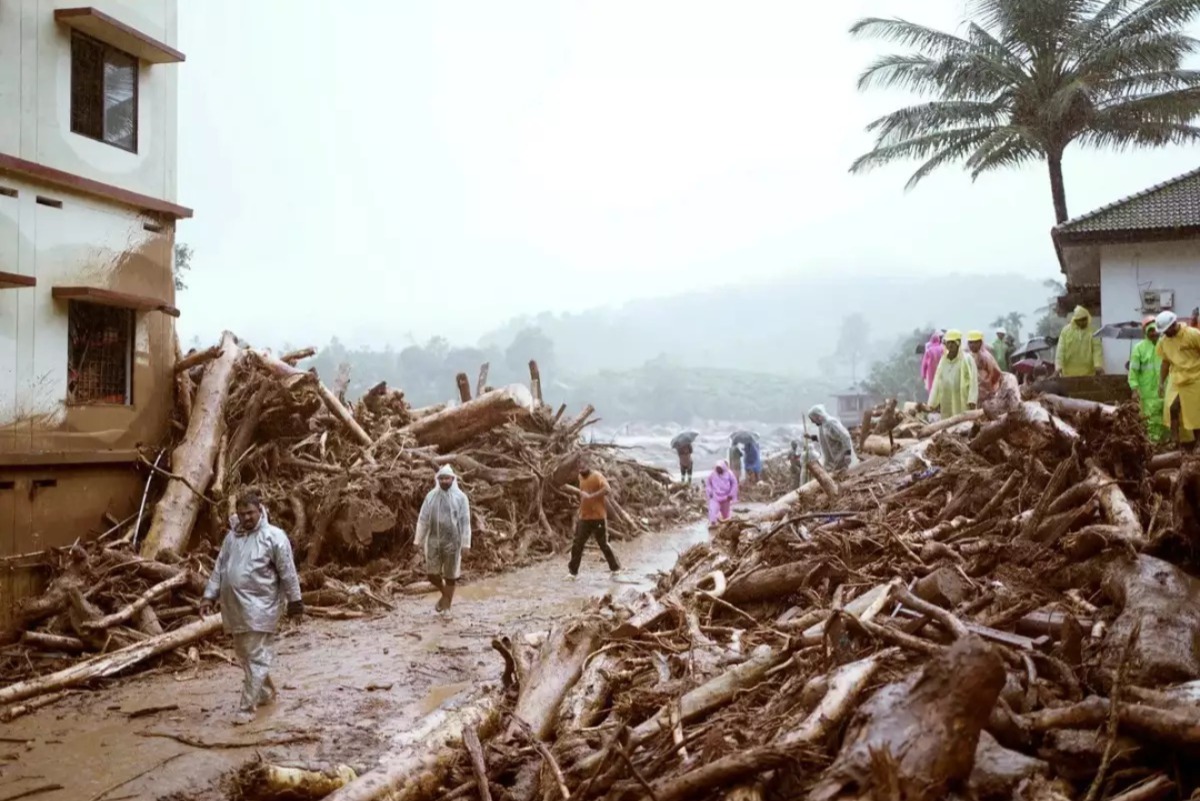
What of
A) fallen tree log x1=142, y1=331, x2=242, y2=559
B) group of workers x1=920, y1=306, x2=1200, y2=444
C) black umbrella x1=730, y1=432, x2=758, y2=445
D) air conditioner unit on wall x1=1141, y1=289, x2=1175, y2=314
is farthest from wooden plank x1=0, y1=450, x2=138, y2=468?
air conditioner unit on wall x1=1141, y1=289, x2=1175, y2=314

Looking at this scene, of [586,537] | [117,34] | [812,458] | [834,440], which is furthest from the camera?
[586,537]

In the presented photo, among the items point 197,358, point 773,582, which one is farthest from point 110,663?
point 773,582

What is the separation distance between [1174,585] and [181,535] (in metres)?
11.3

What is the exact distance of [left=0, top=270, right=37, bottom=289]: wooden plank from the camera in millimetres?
10266

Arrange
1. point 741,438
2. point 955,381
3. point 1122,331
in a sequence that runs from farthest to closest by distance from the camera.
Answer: point 741,438 < point 1122,331 < point 955,381

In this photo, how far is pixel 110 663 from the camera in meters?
8.65

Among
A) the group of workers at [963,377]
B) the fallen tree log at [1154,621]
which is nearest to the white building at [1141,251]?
the group of workers at [963,377]

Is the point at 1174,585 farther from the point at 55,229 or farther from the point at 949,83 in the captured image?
the point at 949,83

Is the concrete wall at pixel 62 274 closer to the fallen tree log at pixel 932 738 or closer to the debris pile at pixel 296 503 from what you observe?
the debris pile at pixel 296 503

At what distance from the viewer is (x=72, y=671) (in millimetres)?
8359

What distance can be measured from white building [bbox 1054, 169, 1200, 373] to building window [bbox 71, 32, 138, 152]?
17.0 meters

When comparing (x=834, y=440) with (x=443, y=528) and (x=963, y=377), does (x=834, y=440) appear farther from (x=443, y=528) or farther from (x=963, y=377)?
(x=443, y=528)

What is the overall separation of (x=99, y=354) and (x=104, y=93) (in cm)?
350

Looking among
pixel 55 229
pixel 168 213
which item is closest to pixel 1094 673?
pixel 55 229
